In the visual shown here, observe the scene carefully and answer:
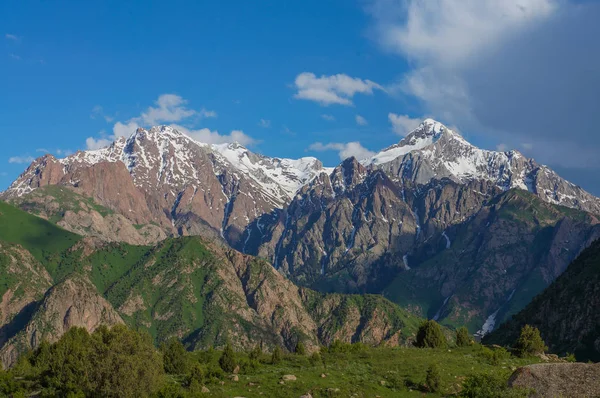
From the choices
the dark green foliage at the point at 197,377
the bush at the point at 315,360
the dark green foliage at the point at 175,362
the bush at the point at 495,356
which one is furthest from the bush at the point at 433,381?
the dark green foliage at the point at 175,362

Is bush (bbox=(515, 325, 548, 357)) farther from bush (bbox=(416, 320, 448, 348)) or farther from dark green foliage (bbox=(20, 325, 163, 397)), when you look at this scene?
dark green foliage (bbox=(20, 325, 163, 397))

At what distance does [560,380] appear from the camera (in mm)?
59375

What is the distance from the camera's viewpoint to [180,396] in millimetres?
69688

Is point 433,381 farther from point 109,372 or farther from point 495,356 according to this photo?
point 109,372

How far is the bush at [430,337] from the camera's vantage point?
5404 inches

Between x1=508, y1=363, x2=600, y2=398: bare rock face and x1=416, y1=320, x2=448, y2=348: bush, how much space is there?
75549 mm

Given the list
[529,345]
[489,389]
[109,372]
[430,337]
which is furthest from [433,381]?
[430,337]

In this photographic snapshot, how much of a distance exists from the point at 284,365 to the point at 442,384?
32.9 meters

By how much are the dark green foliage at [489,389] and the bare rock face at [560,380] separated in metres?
1.30

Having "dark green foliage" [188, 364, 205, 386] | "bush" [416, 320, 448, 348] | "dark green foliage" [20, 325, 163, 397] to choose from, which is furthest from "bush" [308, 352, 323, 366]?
"bush" [416, 320, 448, 348]

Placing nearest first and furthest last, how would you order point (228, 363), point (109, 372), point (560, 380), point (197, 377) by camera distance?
point (560, 380) → point (109, 372) → point (197, 377) → point (228, 363)

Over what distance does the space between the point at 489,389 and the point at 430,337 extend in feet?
256

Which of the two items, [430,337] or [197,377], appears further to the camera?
[430,337]

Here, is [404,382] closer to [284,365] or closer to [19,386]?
[284,365]
